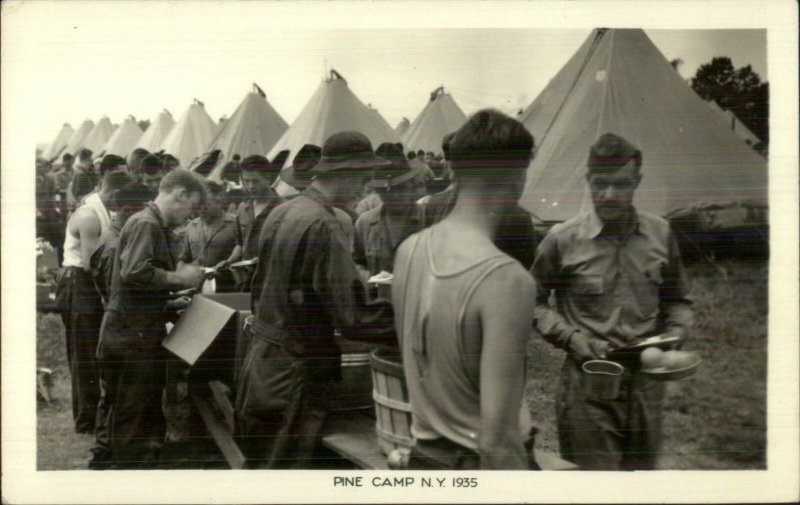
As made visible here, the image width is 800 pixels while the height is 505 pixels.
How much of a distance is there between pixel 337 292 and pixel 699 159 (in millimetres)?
1887

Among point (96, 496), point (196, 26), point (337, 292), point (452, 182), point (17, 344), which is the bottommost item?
point (96, 496)

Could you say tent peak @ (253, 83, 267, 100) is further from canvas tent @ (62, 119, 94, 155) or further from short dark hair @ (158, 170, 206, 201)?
canvas tent @ (62, 119, 94, 155)

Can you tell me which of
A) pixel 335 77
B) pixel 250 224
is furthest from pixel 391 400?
pixel 335 77

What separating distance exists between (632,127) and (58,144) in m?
2.96

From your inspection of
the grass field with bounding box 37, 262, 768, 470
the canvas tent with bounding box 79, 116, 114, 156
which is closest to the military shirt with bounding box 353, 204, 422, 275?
the grass field with bounding box 37, 262, 768, 470

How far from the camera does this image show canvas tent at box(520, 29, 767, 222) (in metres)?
3.83

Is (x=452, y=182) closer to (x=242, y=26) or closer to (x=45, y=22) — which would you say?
(x=242, y=26)

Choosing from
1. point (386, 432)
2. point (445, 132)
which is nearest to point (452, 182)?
point (445, 132)

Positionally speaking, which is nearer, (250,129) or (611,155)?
(611,155)

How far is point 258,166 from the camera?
13.2 feet

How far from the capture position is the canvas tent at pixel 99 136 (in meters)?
4.11

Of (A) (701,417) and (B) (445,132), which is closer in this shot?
(B) (445,132)

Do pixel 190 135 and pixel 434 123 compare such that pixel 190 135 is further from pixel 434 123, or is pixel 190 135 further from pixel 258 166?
pixel 434 123

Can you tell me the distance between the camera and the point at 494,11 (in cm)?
394
